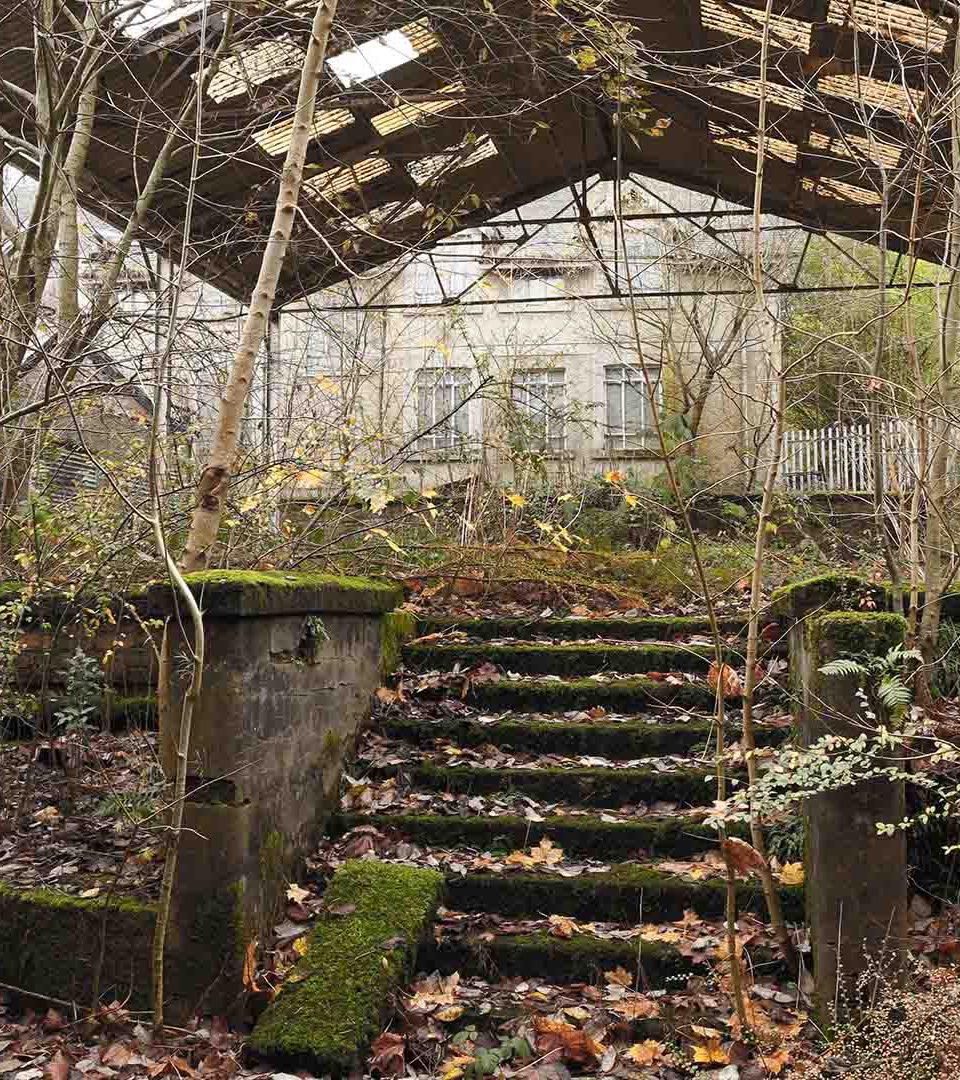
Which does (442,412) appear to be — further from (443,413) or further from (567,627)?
(567,627)

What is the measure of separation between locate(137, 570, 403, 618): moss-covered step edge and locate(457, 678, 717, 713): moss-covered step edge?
1122mm

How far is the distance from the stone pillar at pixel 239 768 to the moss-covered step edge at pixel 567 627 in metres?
2.04

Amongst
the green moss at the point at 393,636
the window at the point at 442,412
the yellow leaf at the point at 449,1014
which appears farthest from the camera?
the window at the point at 442,412

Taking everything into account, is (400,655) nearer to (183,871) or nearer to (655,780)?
(655,780)

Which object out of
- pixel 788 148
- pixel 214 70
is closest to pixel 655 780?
pixel 214 70

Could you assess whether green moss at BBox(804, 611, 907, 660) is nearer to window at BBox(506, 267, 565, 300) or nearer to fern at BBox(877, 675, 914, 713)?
fern at BBox(877, 675, 914, 713)

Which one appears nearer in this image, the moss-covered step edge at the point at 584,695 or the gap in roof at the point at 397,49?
the moss-covered step edge at the point at 584,695

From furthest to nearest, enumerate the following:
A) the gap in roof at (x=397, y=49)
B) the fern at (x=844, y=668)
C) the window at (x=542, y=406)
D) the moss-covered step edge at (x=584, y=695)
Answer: the window at (x=542, y=406)
the gap in roof at (x=397, y=49)
the moss-covered step edge at (x=584, y=695)
the fern at (x=844, y=668)

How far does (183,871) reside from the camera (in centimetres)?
372

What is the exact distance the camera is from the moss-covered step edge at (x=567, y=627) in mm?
6365

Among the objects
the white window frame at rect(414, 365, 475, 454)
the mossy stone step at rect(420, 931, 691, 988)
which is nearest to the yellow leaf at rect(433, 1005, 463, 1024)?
the mossy stone step at rect(420, 931, 691, 988)

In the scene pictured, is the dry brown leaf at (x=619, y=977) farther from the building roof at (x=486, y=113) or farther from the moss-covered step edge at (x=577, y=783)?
the building roof at (x=486, y=113)

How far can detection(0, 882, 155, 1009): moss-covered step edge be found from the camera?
3721 millimetres

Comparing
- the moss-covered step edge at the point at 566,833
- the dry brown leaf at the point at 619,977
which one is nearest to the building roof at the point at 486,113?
the moss-covered step edge at the point at 566,833
